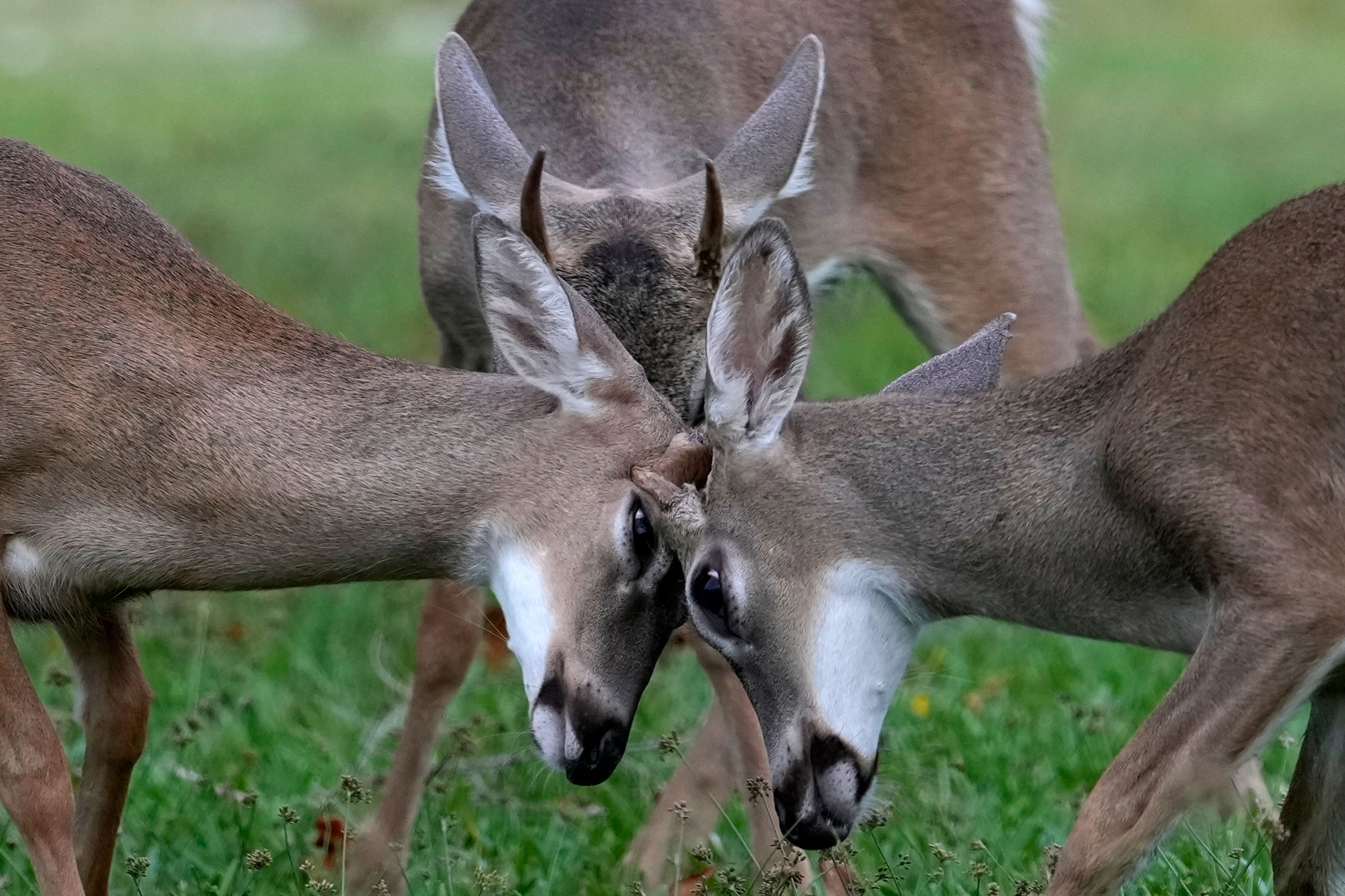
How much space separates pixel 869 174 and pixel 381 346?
4.05 meters

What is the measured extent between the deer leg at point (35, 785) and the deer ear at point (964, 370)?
1.97 meters

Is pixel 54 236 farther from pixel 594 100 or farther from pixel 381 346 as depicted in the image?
pixel 381 346

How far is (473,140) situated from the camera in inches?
229

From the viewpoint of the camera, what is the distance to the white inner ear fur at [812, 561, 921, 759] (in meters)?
4.55

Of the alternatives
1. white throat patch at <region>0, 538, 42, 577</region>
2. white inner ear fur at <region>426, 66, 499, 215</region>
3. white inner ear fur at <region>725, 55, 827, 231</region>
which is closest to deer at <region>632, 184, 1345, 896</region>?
white inner ear fur at <region>725, 55, 827, 231</region>

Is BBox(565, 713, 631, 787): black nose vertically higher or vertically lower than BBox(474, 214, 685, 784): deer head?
lower

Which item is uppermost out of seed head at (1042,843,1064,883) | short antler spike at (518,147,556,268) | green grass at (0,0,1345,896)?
short antler spike at (518,147,556,268)

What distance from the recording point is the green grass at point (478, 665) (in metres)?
5.34

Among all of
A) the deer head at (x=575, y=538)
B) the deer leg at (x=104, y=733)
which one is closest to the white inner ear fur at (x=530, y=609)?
the deer head at (x=575, y=538)

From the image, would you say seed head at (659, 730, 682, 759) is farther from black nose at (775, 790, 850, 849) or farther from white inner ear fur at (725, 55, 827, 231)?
white inner ear fur at (725, 55, 827, 231)

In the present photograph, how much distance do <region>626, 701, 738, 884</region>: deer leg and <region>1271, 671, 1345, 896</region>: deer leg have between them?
4.75 feet

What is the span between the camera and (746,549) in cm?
457

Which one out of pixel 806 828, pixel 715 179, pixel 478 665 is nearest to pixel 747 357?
pixel 715 179

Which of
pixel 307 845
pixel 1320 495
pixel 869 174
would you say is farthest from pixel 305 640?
pixel 1320 495
